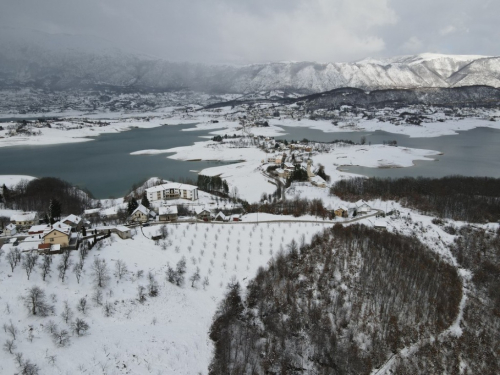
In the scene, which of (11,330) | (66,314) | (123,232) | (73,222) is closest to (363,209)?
(123,232)

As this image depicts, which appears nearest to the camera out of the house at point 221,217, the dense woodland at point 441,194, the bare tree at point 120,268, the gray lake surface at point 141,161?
the bare tree at point 120,268

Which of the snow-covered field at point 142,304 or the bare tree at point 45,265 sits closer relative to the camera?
the snow-covered field at point 142,304

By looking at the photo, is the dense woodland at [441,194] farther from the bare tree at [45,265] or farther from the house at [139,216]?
the bare tree at [45,265]

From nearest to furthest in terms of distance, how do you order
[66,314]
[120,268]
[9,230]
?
[66,314] < [120,268] < [9,230]

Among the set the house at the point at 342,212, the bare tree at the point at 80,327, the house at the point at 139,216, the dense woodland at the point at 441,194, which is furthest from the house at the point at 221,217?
the dense woodland at the point at 441,194

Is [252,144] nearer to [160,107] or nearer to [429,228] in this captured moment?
[429,228]

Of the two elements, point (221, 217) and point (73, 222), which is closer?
point (73, 222)

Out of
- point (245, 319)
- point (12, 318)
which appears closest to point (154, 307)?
point (245, 319)

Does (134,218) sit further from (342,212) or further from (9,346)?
(342,212)
